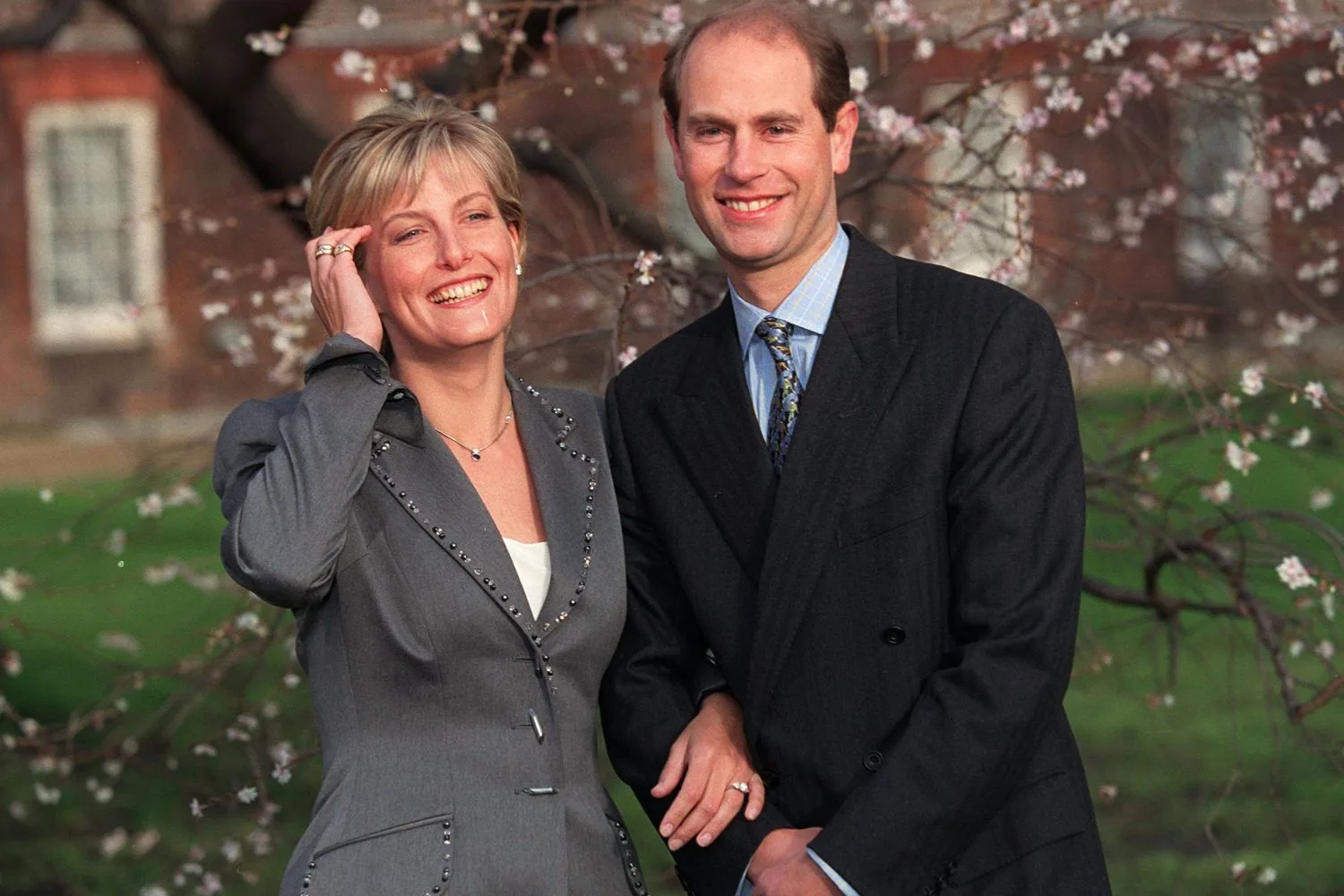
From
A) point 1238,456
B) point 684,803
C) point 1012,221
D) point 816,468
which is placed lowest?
point 684,803

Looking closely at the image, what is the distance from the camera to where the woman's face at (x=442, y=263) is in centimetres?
314

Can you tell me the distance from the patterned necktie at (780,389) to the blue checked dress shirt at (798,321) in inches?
0.4

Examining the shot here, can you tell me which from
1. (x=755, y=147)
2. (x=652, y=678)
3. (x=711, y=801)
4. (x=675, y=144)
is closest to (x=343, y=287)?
(x=675, y=144)

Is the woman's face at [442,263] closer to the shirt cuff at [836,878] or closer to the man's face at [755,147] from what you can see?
the man's face at [755,147]

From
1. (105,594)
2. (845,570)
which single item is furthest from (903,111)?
(105,594)

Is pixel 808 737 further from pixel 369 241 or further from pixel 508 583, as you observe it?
pixel 369 241

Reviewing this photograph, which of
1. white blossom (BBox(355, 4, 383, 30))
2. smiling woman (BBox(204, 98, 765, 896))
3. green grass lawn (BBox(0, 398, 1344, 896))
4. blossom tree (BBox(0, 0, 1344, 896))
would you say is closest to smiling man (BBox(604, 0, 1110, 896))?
smiling woman (BBox(204, 98, 765, 896))

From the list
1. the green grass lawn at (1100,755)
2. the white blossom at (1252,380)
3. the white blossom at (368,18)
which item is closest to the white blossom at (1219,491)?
the green grass lawn at (1100,755)

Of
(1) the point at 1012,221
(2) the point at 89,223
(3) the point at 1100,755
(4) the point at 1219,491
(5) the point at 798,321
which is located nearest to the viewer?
(5) the point at 798,321

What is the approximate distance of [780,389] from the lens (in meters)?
3.10

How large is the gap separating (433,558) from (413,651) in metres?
0.18

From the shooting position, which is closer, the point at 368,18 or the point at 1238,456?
the point at 1238,456

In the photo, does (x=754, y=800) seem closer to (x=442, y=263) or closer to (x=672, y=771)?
(x=672, y=771)

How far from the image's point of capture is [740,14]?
3.04 meters
